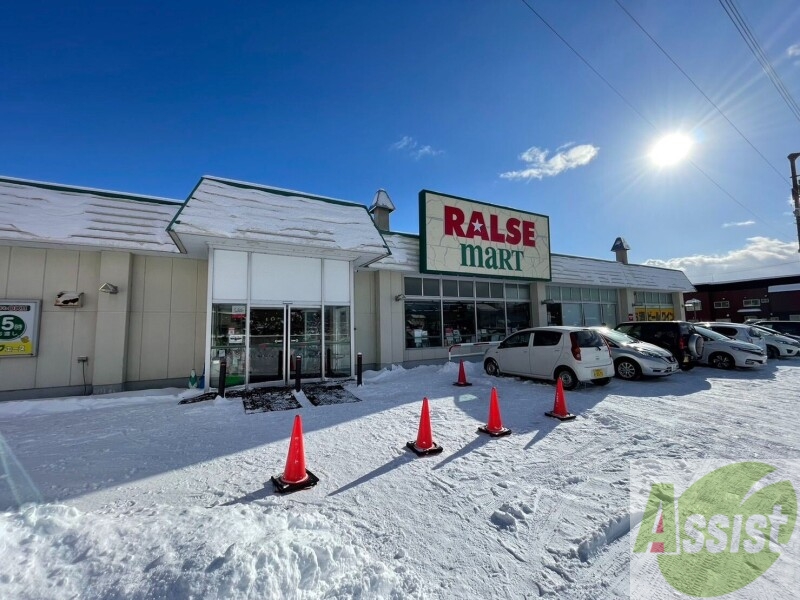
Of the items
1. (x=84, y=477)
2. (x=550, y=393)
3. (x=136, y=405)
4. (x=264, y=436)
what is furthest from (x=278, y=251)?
(x=550, y=393)

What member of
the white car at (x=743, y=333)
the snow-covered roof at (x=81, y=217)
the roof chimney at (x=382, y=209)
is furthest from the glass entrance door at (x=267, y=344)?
the white car at (x=743, y=333)

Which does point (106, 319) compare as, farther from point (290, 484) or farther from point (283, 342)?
point (290, 484)

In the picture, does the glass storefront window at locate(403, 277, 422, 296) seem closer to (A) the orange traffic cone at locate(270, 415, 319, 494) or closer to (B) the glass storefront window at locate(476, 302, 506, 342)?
(B) the glass storefront window at locate(476, 302, 506, 342)

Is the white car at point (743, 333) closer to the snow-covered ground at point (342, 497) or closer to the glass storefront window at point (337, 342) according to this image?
the snow-covered ground at point (342, 497)

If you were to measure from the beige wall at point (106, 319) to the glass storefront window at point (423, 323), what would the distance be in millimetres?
7088

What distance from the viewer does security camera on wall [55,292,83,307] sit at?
882cm

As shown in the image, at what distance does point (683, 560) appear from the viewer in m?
2.78

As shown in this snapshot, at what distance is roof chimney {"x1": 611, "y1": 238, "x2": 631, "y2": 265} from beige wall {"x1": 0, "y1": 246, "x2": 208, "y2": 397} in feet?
76.0

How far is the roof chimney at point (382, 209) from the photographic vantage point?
45.7 feet

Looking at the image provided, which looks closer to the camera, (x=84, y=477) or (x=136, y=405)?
(x=84, y=477)

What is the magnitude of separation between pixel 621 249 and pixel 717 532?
22626 millimetres

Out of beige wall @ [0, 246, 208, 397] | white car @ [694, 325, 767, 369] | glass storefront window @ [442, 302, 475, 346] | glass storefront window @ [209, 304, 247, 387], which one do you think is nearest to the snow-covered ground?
beige wall @ [0, 246, 208, 397]

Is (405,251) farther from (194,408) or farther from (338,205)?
(194,408)

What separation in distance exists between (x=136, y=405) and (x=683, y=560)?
9644mm
